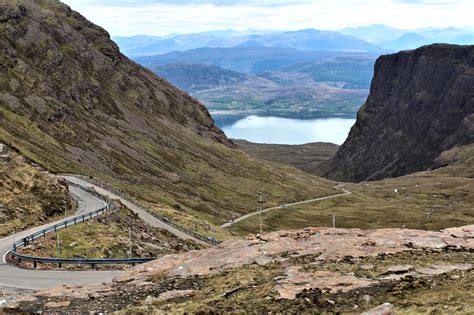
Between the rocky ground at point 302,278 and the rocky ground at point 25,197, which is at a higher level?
the rocky ground at point 25,197

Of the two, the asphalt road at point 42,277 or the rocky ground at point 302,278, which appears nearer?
the rocky ground at point 302,278

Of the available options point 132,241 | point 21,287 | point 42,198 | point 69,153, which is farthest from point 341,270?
point 69,153

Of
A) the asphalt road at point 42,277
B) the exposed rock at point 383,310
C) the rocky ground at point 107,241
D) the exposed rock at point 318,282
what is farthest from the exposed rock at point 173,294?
the rocky ground at point 107,241

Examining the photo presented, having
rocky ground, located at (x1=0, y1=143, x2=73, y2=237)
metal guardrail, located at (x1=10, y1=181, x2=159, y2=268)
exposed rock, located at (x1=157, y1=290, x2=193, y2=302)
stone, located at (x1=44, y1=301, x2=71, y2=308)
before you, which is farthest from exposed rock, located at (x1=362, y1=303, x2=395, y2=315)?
rocky ground, located at (x1=0, y1=143, x2=73, y2=237)

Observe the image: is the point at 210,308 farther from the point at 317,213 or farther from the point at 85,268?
the point at 317,213

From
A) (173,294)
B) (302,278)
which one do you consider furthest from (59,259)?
(302,278)

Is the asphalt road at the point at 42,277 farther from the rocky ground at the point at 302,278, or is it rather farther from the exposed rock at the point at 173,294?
the exposed rock at the point at 173,294

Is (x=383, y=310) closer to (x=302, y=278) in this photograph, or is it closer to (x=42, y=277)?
(x=302, y=278)
